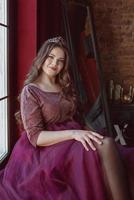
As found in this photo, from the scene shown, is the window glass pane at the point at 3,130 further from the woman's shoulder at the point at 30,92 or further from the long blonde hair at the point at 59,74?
the woman's shoulder at the point at 30,92

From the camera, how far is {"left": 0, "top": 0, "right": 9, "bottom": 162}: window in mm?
2500

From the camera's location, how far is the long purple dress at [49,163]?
5.52 feet

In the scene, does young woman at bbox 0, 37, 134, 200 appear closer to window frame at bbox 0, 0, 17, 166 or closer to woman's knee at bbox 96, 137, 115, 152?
woman's knee at bbox 96, 137, 115, 152

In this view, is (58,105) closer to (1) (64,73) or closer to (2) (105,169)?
(1) (64,73)

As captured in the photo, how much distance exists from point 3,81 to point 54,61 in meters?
0.71

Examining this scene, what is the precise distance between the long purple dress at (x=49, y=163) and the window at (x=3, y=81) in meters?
0.65

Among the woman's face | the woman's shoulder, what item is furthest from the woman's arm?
the woman's face

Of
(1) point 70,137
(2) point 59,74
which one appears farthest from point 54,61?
(1) point 70,137

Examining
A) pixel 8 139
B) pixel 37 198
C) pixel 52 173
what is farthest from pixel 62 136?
pixel 8 139

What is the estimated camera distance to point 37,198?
1.72 meters

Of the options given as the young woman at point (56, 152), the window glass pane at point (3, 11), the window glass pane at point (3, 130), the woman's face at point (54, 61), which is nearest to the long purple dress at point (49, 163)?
the young woman at point (56, 152)

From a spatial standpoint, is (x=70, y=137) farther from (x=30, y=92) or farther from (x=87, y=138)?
(x=30, y=92)

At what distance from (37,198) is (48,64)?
2.44 ft

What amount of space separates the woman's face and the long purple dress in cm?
13
